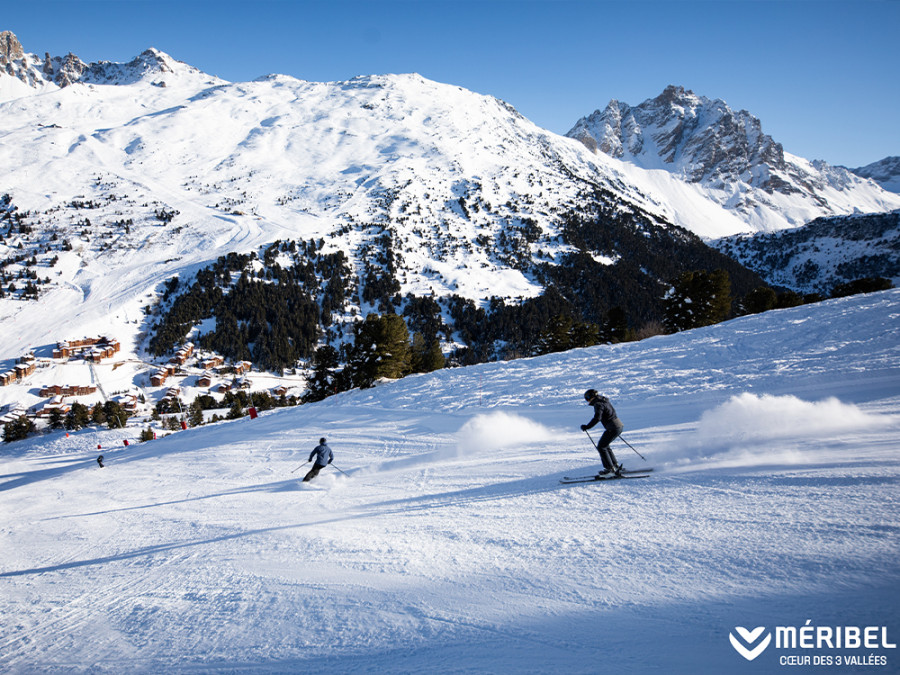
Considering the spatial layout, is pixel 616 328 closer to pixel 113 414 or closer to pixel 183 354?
pixel 113 414

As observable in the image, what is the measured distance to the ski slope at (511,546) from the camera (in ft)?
13.7

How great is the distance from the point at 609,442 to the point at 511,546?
2914mm

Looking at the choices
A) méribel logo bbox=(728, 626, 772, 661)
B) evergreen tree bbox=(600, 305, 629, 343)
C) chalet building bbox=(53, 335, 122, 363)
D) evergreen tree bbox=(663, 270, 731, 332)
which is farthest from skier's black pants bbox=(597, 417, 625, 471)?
chalet building bbox=(53, 335, 122, 363)

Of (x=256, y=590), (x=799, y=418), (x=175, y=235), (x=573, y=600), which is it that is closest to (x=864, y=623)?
(x=573, y=600)

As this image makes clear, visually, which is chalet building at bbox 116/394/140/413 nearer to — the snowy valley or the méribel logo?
the snowy valley

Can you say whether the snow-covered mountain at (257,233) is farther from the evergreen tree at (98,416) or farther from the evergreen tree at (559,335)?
the evergreen tree at (559,335)

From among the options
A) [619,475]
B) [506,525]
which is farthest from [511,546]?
[619,475]

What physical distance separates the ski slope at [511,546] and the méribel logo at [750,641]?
0.06m

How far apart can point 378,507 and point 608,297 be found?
486 ft

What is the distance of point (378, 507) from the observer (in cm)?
877

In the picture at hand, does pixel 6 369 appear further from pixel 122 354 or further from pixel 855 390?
pixel 855 390

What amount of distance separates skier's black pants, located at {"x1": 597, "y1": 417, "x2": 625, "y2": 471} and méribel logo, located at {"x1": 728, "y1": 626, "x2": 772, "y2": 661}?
12.4 ft

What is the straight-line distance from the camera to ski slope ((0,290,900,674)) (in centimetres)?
417

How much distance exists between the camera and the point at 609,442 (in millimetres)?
7691
